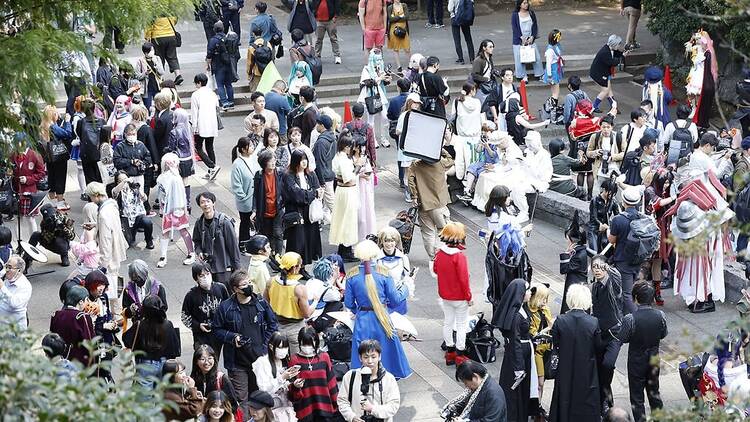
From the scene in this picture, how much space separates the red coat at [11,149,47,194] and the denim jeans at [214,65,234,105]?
581 centimetres

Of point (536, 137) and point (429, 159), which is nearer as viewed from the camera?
point (429, 159)

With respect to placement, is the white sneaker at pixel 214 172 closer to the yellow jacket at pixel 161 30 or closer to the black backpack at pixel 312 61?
the black backpack at pixel 312 61

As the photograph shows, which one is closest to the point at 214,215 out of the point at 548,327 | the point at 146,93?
the point at 548,327

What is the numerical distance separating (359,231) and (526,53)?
8688mm

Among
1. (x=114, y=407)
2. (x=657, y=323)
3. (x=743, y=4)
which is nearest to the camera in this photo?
(x=114, y=407)

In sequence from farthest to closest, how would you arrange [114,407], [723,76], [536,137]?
[723,76] < [536,137] < [114,407]

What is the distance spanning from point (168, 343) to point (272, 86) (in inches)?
354

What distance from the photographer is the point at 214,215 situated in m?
15.0

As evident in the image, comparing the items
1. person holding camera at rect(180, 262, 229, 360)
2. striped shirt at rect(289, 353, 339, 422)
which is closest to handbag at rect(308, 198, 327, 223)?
person holding camera at rect(180, 262, 229, 360)

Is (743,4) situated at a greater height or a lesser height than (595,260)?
greater

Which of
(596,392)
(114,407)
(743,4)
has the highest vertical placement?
(743,4)

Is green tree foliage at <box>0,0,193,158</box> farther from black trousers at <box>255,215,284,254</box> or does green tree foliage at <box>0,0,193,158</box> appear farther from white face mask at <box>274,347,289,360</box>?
black trousers at <box>255,215,284,254</box>

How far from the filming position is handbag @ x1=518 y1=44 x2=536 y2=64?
24.4 m

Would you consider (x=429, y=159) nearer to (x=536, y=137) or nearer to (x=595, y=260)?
(x=536, y=137)
